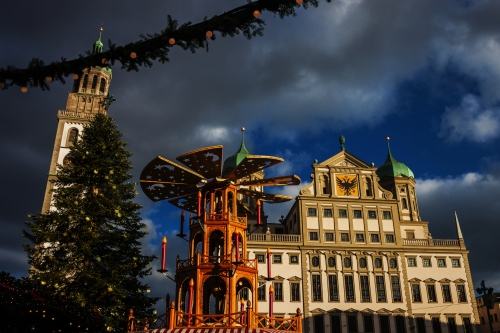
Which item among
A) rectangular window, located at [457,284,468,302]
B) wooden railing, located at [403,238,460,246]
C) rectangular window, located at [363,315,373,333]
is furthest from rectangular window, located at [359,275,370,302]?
rectangular window, located at [457,284,468,302]

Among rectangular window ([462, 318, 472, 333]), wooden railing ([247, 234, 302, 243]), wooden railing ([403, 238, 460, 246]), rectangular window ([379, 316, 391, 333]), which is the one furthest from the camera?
wooden railing ([403, 238, 460, 246])

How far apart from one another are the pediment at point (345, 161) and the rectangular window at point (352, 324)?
17.3 meters

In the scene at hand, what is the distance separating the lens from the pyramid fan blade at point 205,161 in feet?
63.8

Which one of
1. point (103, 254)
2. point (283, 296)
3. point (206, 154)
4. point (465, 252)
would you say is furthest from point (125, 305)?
point (465, 252)

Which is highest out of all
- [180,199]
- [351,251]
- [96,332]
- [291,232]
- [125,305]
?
[291,232]

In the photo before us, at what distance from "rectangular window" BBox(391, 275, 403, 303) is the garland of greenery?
1830 inches

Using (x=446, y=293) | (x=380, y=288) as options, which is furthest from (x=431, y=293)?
(x=380, y=288)

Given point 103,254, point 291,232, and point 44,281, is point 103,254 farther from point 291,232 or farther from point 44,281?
point 291,232

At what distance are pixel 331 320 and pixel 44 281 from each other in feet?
105

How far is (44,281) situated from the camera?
19.6 m

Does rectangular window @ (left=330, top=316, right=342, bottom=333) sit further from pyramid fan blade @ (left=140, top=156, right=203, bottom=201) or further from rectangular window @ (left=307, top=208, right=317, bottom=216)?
pyramid fan blade @ (left=140, top=156, right=203, bottom=201)

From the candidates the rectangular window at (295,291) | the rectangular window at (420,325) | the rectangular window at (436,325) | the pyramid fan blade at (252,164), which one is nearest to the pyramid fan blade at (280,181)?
the pyramid fan blade at (252,164)

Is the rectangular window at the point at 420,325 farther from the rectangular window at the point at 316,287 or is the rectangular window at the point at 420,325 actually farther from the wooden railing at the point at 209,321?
the wooden railing at the point at 209,321

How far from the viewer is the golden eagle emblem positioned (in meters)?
51.6
